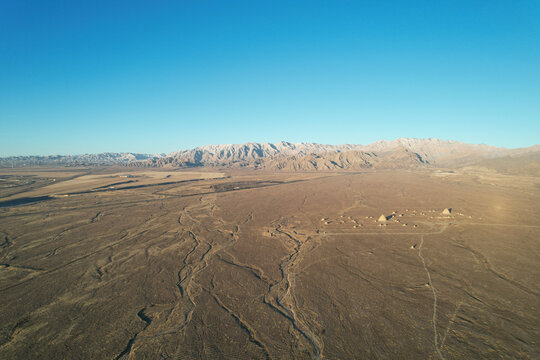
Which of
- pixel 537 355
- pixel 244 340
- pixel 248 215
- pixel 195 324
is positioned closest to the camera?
pixel 537 355

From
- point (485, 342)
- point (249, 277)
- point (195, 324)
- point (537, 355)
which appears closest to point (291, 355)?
point (195, 324)

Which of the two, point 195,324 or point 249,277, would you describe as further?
point 249,277

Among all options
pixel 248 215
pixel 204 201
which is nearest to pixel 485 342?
pixel 248 215

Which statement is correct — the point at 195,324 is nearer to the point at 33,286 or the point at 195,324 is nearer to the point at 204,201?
the point at 33,286

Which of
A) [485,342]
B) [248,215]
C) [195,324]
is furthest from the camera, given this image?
[248,215]

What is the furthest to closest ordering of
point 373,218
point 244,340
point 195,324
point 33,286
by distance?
point 373,218 < point 33,286 < point 195,324 < point 244,340

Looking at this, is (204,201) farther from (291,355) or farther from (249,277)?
(291,355)
